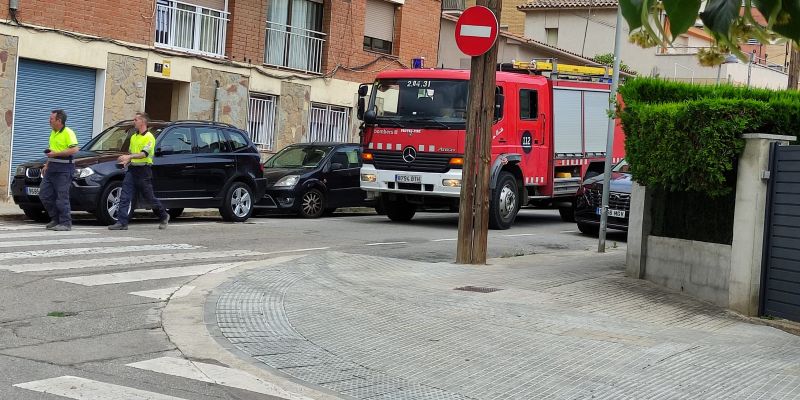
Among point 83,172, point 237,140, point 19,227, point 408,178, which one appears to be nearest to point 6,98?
point 237,140

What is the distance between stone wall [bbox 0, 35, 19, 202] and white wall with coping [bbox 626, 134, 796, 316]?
1350 centimetres

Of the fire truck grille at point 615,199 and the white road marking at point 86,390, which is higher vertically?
the fire truck grille at point 615,199

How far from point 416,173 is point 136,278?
26.7ft

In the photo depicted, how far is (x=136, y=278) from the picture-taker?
10469mm

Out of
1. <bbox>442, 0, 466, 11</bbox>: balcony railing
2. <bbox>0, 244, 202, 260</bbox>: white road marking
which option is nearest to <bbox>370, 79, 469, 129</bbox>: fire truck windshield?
<bbox>0, 244, 202, 260</bbox>: white road marking

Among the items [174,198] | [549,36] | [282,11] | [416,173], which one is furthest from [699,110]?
[549,36]

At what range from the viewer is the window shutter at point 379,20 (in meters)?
29.3

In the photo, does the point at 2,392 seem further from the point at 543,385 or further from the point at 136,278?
the point at 136,278

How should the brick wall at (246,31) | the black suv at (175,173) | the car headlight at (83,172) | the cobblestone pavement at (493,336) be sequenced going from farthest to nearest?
the brick wall at (246,31) → the black suv at (175,173) → the car headlight at (83,172) → the cobblestone pavement at (493,336)

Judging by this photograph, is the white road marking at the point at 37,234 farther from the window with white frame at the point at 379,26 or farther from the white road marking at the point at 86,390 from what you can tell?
the window with white frame at the point at 379,26

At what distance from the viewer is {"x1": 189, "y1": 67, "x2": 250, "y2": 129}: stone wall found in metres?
24.0

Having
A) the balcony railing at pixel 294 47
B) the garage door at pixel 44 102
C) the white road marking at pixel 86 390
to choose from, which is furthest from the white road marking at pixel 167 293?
the balcony railing at pixel 294 47

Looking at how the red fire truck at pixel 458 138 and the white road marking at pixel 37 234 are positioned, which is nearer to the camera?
the white road marking at pixel 37 234

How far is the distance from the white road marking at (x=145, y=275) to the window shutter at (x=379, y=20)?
60.4ft
